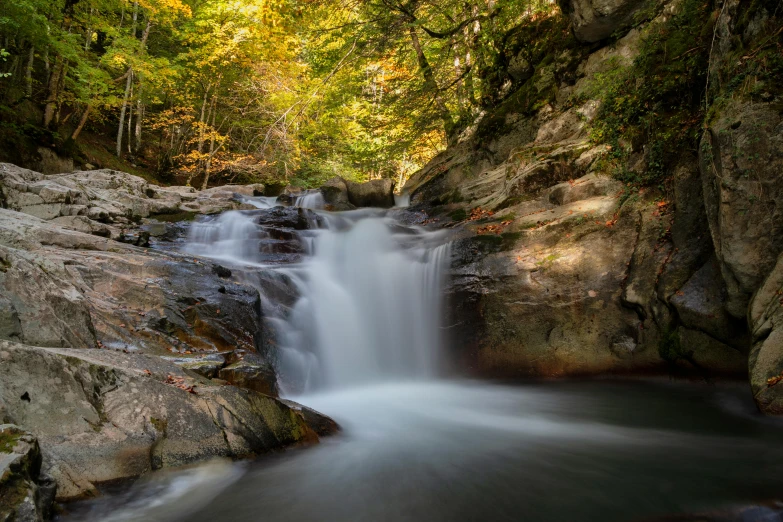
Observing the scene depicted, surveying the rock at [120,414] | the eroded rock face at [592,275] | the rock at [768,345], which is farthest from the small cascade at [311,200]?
the rock at [768,345]

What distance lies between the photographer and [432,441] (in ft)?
15.9

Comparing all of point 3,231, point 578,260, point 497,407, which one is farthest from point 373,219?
point 3,231

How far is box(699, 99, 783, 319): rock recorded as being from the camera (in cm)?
464

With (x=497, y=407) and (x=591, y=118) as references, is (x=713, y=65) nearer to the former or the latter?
(x=591, y=118)

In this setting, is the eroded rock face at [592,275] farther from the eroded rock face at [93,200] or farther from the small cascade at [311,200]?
the eroded rock face at [93,200]

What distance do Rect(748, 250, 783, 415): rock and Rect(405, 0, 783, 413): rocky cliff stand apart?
2 cm

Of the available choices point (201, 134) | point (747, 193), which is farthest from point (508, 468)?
point (201, 134)

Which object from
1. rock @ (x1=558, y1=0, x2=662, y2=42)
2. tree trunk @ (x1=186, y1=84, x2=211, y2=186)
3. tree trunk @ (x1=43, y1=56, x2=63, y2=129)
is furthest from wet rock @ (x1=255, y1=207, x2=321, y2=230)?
tree trunk @ (x1=186, y1=84, x2=211, y2=186)

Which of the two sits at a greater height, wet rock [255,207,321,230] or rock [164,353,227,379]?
wet rock [255,207,321,230]

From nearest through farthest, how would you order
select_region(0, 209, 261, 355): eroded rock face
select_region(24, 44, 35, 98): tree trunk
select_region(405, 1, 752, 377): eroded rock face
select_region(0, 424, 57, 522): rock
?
select_region(0, 424, 57, 522): rock < select_region(0, 209, 261, 355): eroded rock face < select_region(405, 1, 752, 377): eroded rock face < select_region(24, 44, 35, 98): tree trunk

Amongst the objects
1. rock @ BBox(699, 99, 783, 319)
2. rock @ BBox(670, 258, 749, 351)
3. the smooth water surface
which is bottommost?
the smooth water surface

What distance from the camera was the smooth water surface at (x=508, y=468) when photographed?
10.6 ft

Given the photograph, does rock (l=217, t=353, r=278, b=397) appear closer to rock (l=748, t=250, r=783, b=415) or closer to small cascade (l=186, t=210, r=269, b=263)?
small cascade (l=186, t=210, r=269, b=263)

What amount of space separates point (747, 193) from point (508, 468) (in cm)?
394
